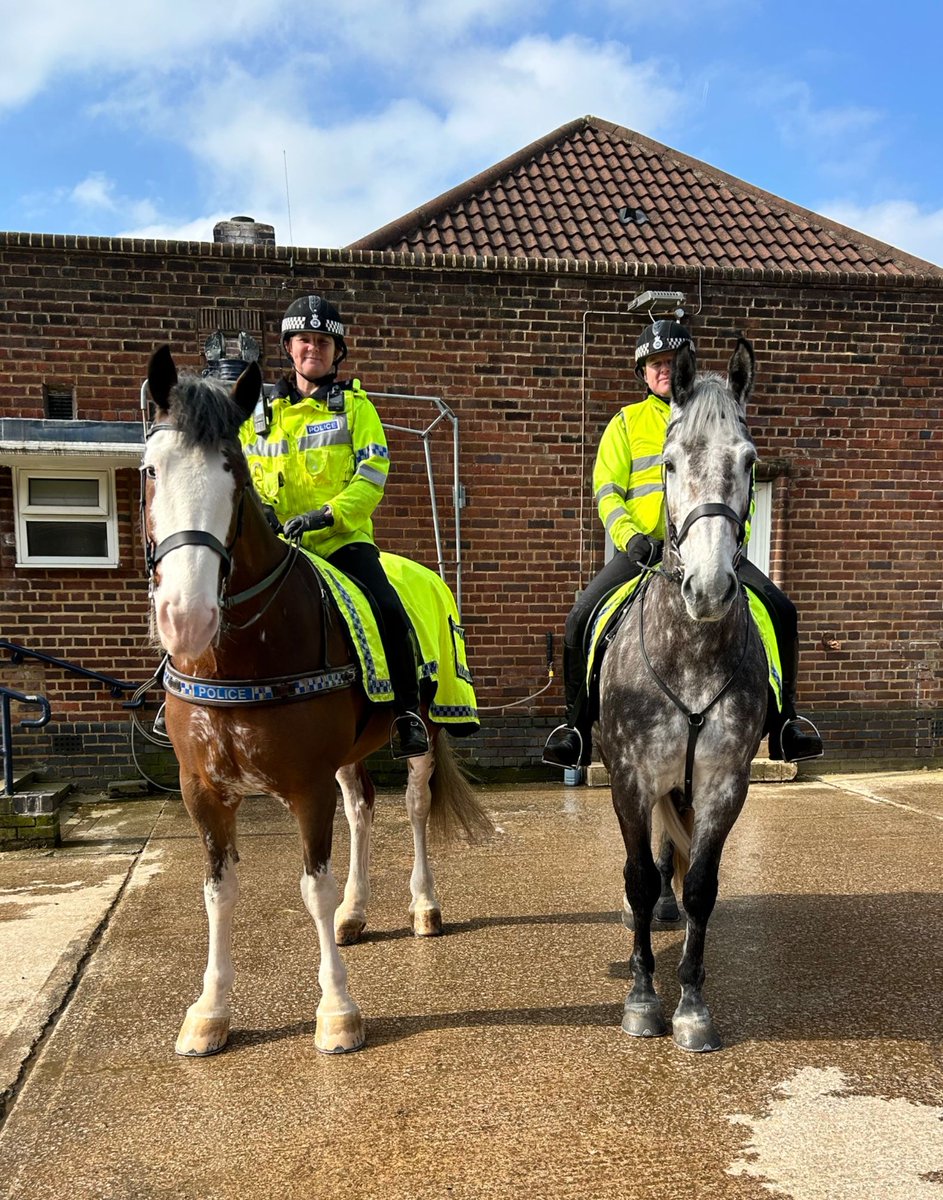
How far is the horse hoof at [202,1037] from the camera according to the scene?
3.23 m

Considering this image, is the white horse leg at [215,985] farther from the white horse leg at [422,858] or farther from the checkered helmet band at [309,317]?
the checkered helmet band at [309,317]

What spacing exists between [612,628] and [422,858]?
1.59m

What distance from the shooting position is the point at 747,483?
3.01 metres

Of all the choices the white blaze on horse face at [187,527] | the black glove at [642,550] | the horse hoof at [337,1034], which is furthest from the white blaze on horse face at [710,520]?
the horse hoof at [337,1034]

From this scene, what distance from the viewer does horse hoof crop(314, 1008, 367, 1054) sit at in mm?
3227

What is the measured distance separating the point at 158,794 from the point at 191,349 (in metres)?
3.71

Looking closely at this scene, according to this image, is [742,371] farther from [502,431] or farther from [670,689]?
[502,431]

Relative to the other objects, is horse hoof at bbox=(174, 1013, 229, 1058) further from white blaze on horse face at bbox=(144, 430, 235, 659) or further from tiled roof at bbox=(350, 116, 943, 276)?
tiled roof at bbox=(350, 116, 943, 276)

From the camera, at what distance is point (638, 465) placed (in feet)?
13.4

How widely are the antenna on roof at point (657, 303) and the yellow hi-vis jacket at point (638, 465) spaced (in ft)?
12.2

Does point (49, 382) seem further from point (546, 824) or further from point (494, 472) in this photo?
point (546, 824)

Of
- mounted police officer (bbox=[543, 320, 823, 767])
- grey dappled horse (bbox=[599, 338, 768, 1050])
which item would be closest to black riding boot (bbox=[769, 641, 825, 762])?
mounted police officer (bbox=[543, 320, 823, 767])

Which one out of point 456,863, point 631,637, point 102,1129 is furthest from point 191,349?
point 102,1129

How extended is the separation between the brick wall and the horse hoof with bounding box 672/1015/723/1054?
15.1 ft
